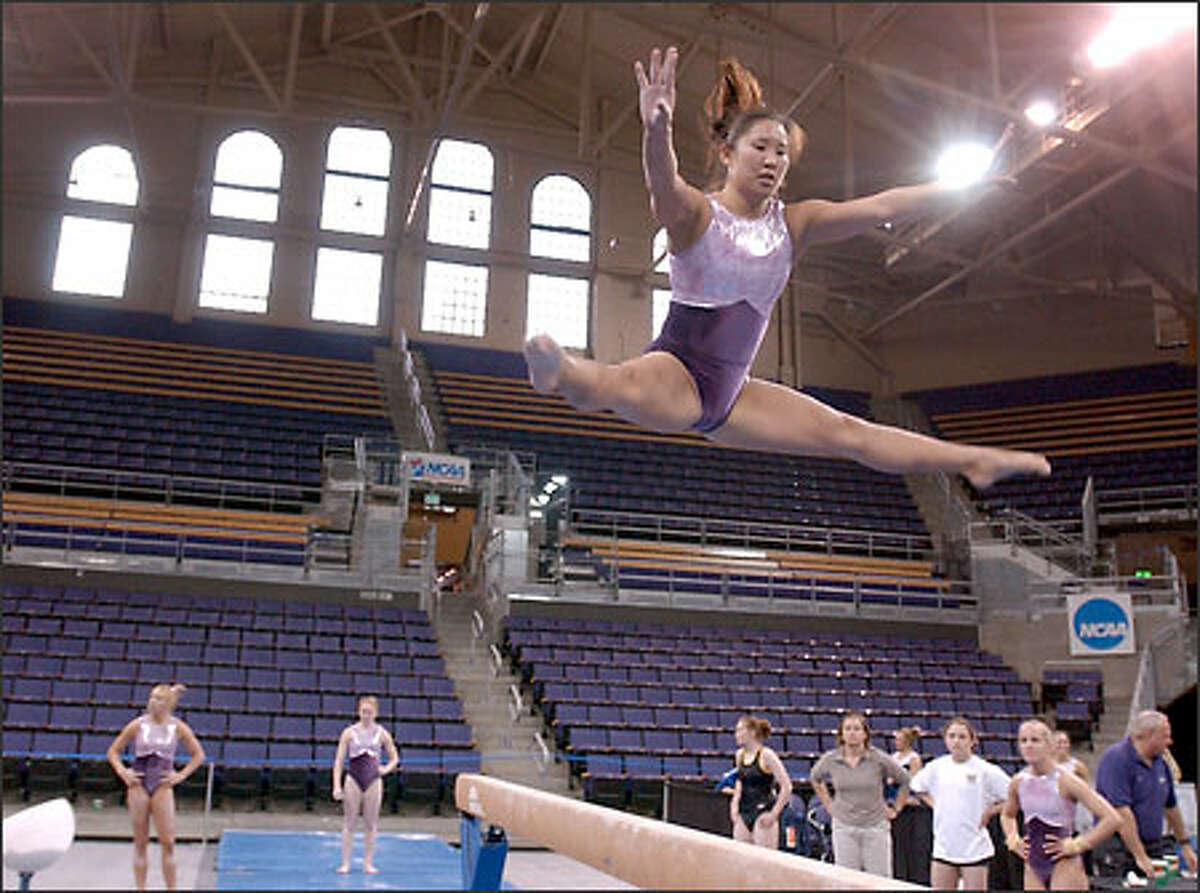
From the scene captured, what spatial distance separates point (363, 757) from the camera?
7.32 meters

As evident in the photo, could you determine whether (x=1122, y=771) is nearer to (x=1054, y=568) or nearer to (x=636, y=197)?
(x=636, y=197)

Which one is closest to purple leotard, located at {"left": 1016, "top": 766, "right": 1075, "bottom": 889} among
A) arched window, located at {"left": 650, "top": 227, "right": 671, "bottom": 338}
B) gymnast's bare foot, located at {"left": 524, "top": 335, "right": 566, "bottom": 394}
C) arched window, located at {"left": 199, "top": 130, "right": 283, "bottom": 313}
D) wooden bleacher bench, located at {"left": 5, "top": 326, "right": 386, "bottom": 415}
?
arched window, located at {"left": 650, "top": 227, "right": 671, "bottom": 338}

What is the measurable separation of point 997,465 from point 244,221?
997 cm

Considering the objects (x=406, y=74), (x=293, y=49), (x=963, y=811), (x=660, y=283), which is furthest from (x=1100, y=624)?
(x=660, y=283)

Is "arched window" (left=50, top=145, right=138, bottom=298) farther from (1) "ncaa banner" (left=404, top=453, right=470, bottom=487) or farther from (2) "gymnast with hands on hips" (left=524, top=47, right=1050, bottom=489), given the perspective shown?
(1) "ncaa banner" (left=404, top=453, right=470, bottom=487)

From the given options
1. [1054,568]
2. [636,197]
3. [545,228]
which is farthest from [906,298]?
[636,197]

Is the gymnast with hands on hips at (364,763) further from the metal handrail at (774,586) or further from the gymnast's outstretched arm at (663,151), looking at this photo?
the gymnast's outstretched arm at (663,151)

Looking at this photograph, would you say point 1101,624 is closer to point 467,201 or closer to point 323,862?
point 467,201

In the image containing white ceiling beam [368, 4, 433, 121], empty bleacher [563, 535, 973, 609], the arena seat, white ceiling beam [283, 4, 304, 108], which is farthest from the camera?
empty bleacher [563, 535, 973, 609]

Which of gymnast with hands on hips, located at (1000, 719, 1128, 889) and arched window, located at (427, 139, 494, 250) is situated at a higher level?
arched window, located at (427, 139, 494, 250)

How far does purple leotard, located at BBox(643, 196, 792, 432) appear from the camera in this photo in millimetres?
1951

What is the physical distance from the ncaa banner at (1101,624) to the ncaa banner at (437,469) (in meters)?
7.06

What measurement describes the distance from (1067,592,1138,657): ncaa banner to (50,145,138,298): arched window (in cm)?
1055

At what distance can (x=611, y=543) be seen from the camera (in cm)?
1258
